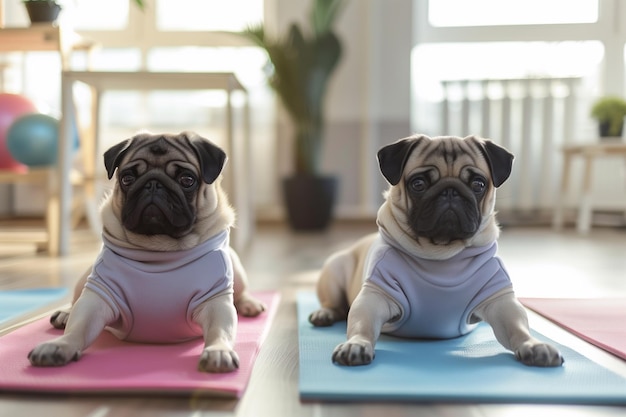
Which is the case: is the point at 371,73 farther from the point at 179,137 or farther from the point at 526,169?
the point at 179,137

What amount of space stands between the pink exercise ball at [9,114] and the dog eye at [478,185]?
4.11m

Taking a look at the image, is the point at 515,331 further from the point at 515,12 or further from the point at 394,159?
the point at 515,12

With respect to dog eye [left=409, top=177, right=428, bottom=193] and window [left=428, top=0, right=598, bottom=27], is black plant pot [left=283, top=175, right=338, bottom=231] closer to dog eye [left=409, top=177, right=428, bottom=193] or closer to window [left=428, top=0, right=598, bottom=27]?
window [left=428, top=0, right=598, bottom=27]

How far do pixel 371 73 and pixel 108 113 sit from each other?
2.99 m

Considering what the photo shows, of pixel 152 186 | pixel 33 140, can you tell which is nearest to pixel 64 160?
pixel 33 140

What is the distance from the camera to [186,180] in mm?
1974

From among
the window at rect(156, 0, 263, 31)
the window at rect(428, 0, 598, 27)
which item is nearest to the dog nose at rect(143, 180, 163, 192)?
the window at rect(156, 0, 263, 31)

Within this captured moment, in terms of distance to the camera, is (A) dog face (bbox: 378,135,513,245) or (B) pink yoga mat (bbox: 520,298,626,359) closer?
(A) dog face (bbox: 378,135,513,245)

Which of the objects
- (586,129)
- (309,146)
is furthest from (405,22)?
(586,129)

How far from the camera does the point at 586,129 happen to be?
7.37 metres

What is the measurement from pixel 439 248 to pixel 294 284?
151cm

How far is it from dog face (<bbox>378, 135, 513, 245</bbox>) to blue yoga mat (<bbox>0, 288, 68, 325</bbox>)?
151 cm

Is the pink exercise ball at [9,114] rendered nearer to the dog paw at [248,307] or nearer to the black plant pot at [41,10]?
the black plant pot at [41,10]

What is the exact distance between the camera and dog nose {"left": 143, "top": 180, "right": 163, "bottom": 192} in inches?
75.5
